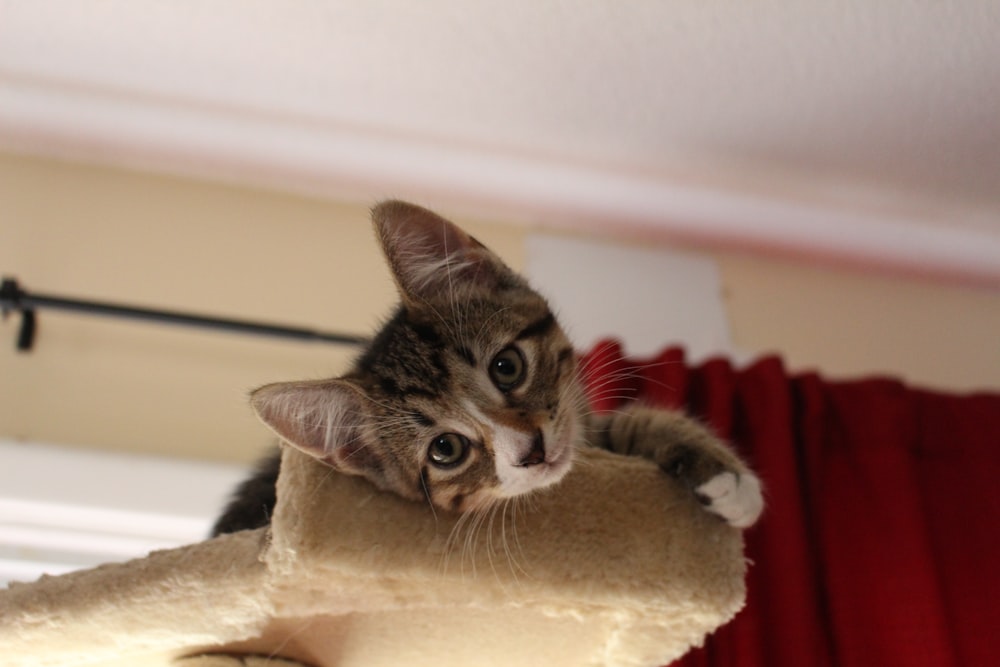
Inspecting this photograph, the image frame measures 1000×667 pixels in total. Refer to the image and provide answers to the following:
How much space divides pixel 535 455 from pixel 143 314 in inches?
29.3

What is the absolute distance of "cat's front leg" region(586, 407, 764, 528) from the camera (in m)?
0.81

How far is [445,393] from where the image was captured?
2.88 ft

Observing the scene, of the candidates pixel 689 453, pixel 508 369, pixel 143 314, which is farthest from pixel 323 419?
pixel 143 314

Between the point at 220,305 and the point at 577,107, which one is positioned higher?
the point at 577,107

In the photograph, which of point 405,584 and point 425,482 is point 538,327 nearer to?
point 425,482

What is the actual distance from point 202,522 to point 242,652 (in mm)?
456

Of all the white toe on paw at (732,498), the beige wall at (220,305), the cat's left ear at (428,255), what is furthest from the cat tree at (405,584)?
the beige wall at (220,305)

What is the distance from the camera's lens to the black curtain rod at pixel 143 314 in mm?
1226

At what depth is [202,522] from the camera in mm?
1266

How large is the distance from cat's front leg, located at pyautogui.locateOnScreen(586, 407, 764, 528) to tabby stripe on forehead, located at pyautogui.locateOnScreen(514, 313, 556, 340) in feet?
0.45

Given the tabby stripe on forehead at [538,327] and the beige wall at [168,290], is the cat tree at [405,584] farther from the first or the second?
the beige wall at [168,290]

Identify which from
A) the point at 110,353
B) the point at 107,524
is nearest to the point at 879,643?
the point at 107,524

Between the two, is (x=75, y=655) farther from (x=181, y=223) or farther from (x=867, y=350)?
(x=867, y=350)

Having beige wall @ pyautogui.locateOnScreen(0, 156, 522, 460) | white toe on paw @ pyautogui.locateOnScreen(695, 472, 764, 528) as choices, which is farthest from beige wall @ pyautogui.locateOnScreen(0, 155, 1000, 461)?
white toe on paw @ pyautogui.locateOnScreen(695, 472, 764, 528)
